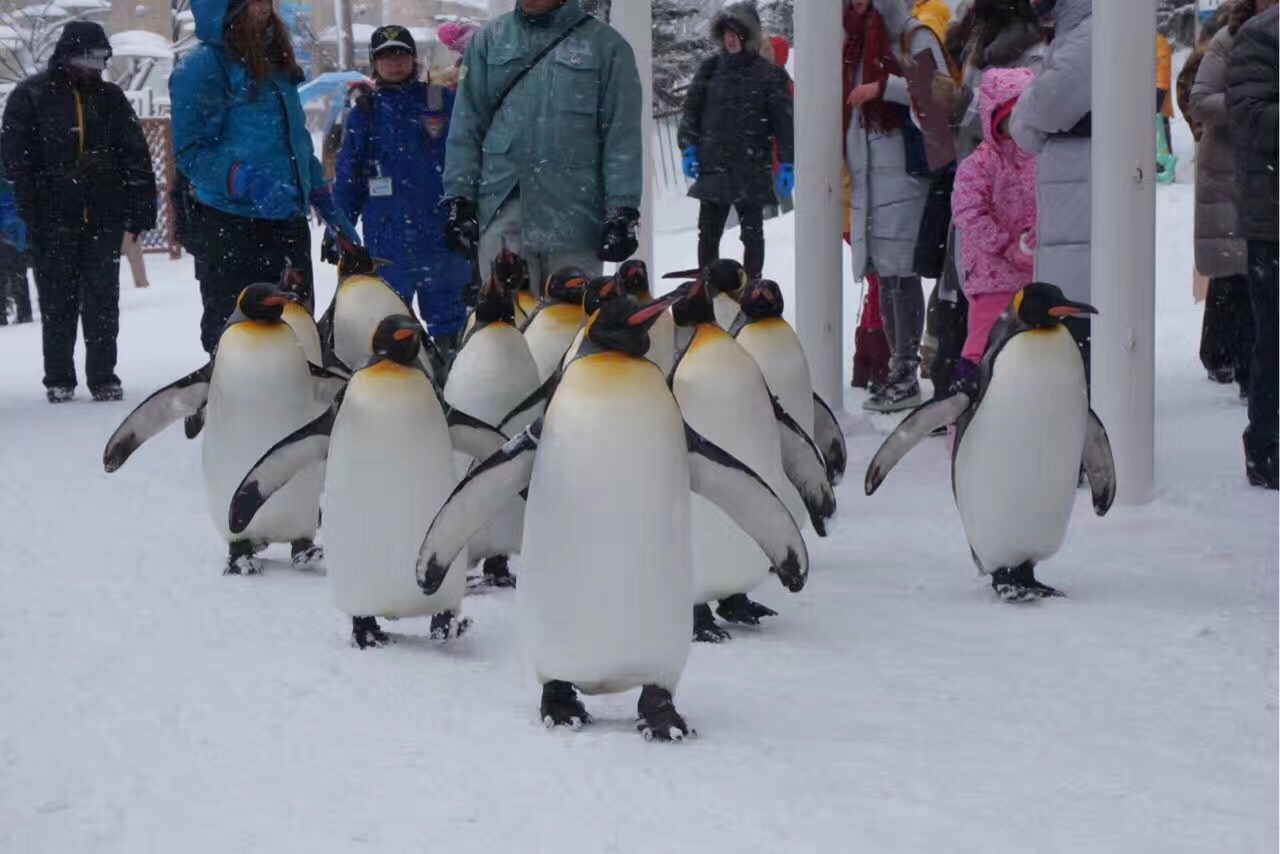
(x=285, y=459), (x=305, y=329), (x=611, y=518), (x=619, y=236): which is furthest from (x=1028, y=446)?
(x=305, y=329)

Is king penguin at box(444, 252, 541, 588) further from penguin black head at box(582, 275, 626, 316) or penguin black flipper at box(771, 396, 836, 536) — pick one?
penguin black head at box(582, 275, 626, 316)

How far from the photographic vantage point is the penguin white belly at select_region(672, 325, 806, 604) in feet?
13.5

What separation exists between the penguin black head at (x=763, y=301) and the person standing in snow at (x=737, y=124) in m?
3.59

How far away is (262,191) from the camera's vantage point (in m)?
6.23

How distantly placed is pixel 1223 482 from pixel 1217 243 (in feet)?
5.94

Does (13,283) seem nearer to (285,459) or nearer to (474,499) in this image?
(285,459)

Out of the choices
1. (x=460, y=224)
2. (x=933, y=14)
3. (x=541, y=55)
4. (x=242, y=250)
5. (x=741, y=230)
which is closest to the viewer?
(x=541, y=55)

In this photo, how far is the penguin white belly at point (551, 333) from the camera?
17.1ft

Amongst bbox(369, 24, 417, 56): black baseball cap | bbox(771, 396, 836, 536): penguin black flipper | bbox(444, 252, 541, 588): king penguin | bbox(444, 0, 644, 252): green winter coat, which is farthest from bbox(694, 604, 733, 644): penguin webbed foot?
bbox(369, 24, 417, 56): black baseball cap

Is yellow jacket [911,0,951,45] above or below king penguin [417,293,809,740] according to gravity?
above

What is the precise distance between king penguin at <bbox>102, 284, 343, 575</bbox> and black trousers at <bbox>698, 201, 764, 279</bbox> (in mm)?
4077

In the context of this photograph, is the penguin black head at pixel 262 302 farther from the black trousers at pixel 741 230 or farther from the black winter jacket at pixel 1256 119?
the black trousers at pixel 741 230

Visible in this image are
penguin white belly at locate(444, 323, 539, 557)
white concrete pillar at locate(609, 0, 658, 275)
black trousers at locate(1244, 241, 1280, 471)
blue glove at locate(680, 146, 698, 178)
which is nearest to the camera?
penguin white belly at locate(444, 323, 539, 557)

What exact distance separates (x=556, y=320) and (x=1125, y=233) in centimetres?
185
